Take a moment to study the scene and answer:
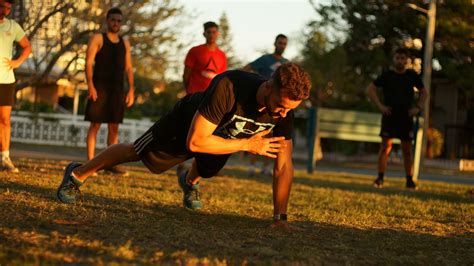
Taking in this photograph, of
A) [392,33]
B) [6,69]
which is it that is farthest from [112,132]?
[392,33]

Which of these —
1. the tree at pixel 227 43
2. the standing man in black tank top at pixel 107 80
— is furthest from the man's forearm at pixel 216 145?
the tree at pixel 227 43

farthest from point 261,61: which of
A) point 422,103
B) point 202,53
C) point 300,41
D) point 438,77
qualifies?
point 300,41

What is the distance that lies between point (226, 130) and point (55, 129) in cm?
2023

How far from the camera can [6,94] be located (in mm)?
8680

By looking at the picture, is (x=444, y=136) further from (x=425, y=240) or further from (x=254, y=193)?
(x=425, y=240)

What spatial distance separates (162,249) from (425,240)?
7.84ft

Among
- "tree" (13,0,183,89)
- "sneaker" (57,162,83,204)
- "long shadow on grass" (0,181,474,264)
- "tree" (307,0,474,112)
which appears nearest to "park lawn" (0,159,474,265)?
"long shadow on grass" (0,181,474,264)

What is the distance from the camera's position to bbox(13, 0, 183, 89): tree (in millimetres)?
18859

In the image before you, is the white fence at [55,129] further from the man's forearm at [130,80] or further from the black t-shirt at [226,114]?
the black t-shirt at [226,114]

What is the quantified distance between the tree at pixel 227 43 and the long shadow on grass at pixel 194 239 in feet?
Answer: 154

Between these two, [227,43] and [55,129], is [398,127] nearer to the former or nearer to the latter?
[55,129]

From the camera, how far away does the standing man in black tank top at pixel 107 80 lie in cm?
952

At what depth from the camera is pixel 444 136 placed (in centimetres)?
3381

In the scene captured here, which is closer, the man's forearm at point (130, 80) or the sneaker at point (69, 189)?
the sneaker at point (69, 189)
